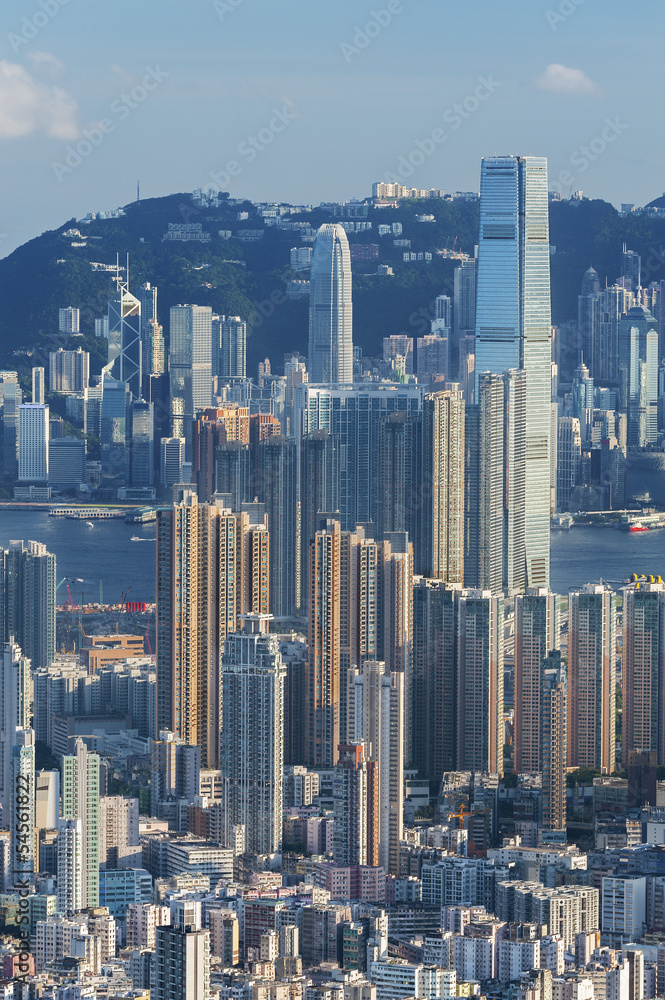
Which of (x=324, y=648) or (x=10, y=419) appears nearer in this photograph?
(x=324, y=648)

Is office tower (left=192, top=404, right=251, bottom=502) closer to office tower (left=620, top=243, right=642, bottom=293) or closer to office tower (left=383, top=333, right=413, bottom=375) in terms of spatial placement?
office tower (left=383, top=333, right=413, bottom=375)

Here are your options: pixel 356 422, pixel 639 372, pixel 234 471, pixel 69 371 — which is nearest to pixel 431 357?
pixel 639 372

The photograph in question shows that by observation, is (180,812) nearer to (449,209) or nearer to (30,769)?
(30,769)

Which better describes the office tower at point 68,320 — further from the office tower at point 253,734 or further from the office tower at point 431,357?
the office tower at point 253,734

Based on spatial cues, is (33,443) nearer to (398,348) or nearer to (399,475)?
(398,348)

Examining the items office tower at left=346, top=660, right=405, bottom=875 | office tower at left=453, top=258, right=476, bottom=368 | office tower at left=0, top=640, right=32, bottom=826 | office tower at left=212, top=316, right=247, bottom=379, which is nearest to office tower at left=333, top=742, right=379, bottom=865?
office tower at left=346, top=660, right=405, bottom=875

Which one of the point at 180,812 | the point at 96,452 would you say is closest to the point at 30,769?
the point at 180,812
